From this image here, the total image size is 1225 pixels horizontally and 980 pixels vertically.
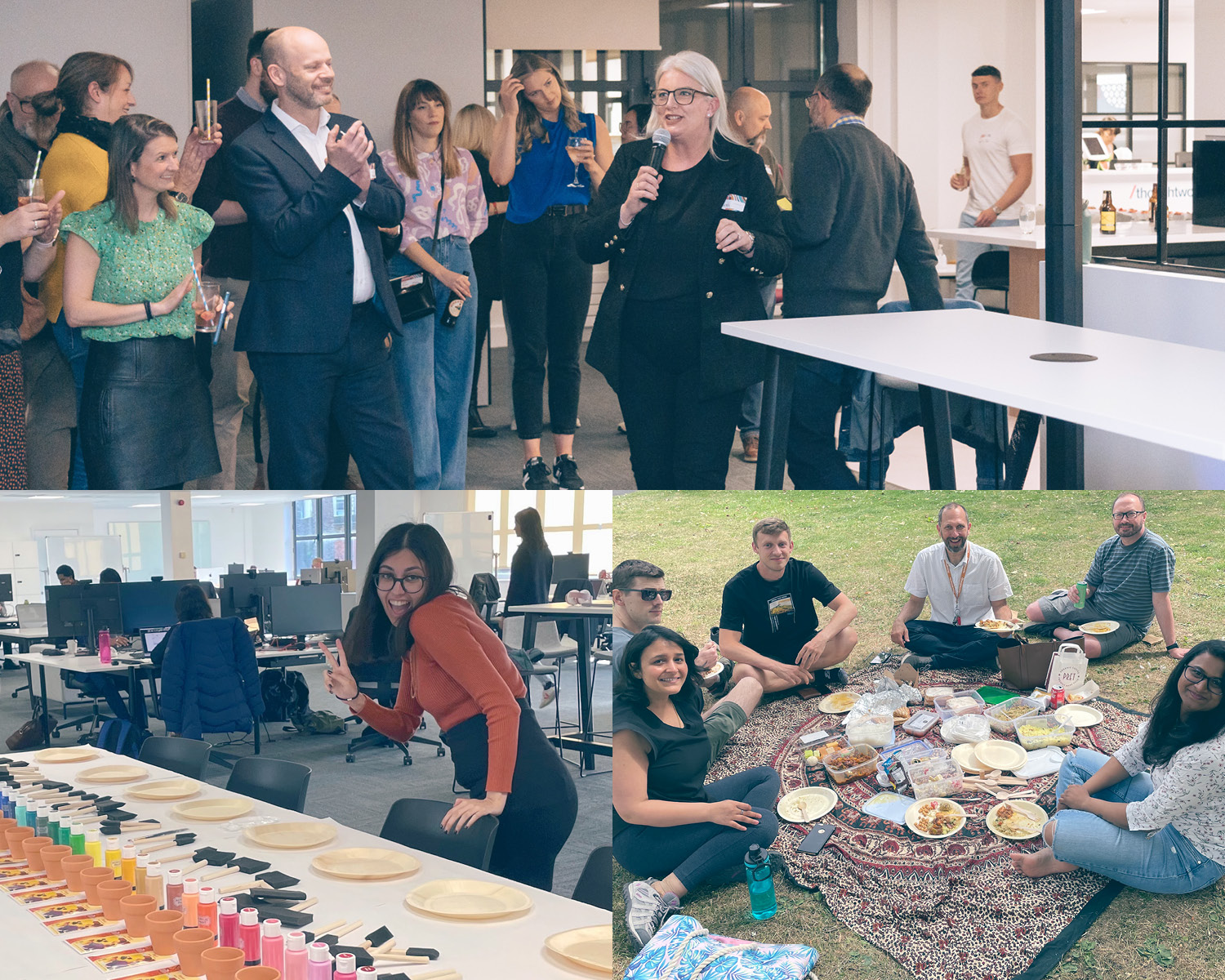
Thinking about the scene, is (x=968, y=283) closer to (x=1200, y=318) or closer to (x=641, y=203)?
(x=1200, y=318)

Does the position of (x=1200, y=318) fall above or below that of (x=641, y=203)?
below

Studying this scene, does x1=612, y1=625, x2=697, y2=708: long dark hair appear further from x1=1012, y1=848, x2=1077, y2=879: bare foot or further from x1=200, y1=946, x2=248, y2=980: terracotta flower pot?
x1=1012, y1=848, x2=1077, y2=879: bare foot

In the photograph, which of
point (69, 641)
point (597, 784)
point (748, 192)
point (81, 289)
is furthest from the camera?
point (748, 192)

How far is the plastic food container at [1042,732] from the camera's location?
10.3 feet

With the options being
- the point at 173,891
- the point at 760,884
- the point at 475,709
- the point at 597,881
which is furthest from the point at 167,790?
the point at 760,884

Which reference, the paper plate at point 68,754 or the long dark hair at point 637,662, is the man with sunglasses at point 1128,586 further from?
the paper plate at point 68,754

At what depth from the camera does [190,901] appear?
232 cm

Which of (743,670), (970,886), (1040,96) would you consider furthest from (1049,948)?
(1040,96)

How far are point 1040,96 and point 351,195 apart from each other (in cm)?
245

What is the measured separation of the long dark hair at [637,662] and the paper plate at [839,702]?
564mm

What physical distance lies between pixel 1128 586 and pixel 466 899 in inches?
65.9

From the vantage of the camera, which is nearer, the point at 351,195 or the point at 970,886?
the point at 970,886

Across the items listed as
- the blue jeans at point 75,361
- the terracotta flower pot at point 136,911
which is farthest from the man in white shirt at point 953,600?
the blue jeans at point 75,361

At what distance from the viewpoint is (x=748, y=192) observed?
397cm
